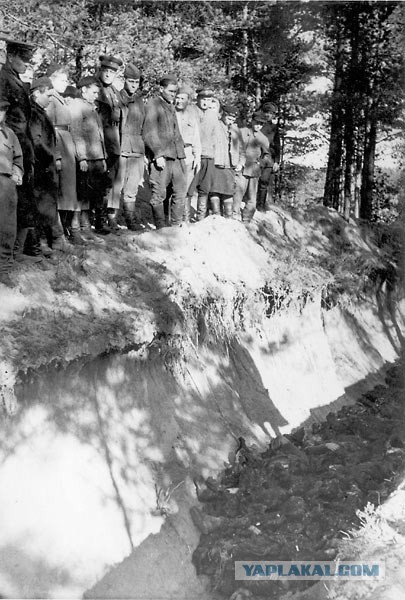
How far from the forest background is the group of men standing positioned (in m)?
3.30

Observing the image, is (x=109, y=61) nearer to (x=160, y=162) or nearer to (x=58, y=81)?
(x=58, y=81)

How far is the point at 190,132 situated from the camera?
945cm

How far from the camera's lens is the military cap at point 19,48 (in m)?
6.40

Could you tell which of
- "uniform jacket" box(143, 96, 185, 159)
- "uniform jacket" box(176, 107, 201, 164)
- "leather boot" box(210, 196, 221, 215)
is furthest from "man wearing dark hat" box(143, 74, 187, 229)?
"leather boot" box(210, 196, 221, 215)

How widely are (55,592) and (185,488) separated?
172cm

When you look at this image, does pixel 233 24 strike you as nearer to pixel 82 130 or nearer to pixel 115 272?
pixel 82 130

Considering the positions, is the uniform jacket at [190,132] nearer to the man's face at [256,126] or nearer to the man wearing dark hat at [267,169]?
the man's face at [256,126]

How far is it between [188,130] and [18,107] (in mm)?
3594

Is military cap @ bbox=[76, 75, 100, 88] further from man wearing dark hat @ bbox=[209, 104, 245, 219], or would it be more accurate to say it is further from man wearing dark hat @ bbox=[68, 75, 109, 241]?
man wearing dark hat @ bbox=[209, 104, 245, 219]

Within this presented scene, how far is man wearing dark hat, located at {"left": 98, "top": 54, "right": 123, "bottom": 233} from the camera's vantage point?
7.75m

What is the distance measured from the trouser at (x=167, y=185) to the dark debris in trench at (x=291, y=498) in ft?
11.1

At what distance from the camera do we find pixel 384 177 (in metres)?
19.5

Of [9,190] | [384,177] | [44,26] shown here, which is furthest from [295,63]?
[9,190]

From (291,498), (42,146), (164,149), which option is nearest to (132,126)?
(164,149)
